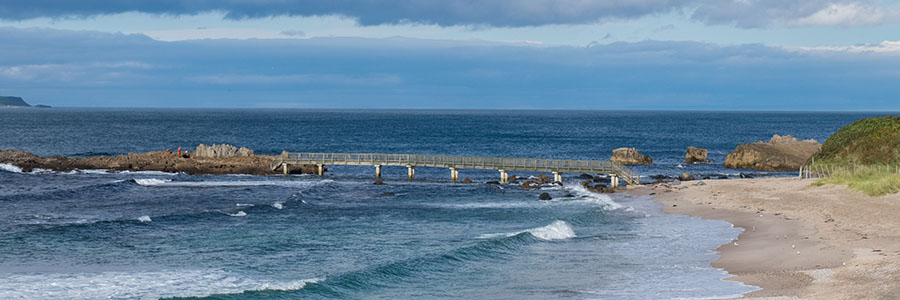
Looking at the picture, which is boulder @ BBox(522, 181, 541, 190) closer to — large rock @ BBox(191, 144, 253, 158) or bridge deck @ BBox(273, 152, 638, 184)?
bridge deck @ BBox(273, 152, 638, 184)

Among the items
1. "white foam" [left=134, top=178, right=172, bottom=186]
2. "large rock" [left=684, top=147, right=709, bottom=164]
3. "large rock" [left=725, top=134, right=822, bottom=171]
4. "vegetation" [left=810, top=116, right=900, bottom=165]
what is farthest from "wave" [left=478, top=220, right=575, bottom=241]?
"large rock" [left=684, top=147, right=709, bottom=164]

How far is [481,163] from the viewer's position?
66438 millimetres

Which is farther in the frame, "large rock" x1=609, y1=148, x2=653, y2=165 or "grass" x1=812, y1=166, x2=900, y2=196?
"large rock" x1=609, y1=148, x2=653, y2=165

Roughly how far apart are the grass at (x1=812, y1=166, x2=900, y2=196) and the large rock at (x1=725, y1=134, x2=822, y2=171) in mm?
27091

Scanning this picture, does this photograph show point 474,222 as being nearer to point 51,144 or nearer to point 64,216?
point 64,216

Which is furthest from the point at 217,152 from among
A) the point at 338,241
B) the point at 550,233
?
the point at 550,233

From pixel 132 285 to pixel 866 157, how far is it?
161ft

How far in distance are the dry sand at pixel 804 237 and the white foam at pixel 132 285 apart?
1458 centimetres

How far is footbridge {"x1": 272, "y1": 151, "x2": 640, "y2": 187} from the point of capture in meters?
62.7

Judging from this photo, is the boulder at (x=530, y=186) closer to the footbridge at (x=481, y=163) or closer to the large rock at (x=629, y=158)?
the footbridge at (x=481, y=163)

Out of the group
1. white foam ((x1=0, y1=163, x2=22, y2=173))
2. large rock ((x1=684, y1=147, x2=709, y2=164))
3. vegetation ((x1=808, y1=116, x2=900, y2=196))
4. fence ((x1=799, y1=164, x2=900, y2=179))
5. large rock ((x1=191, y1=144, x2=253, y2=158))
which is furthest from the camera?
large rock ((x1=684, y1=147, x2=709, y2=164))

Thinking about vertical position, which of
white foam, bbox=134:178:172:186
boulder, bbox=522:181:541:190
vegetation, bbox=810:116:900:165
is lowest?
boulder, bbox=522:181:541:190

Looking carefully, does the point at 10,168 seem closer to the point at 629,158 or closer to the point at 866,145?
the point at 629,158

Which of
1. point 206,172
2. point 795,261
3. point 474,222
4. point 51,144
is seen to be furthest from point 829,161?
point 51,144
